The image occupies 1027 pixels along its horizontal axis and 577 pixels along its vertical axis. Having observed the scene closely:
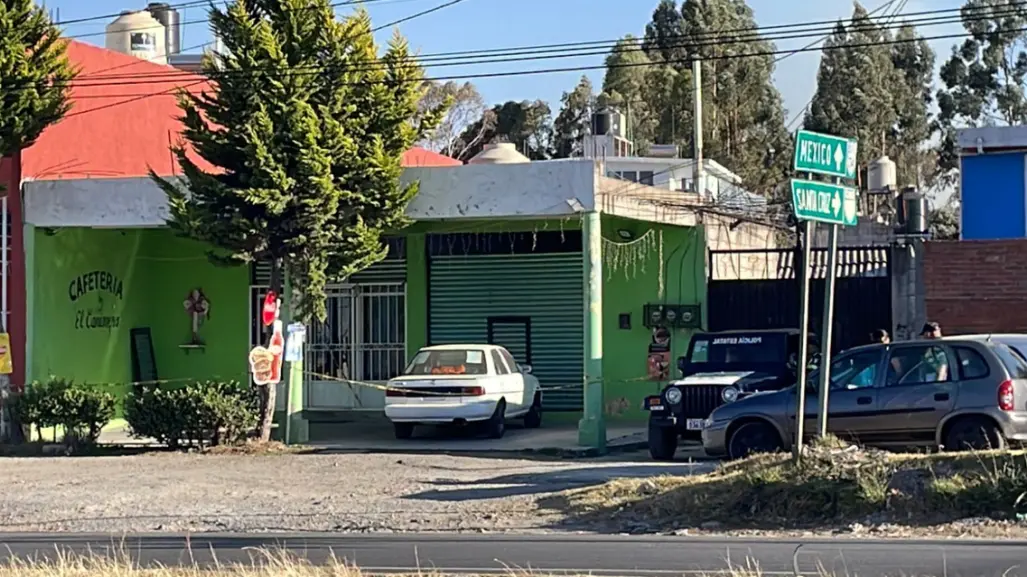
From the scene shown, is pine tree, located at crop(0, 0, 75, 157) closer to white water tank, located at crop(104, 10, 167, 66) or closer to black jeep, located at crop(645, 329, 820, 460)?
white water tank, located at crop(104, 10, 167, 66)

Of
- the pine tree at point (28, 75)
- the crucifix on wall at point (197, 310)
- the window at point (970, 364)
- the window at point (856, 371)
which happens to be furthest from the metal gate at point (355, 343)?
the window at point (970, 364)

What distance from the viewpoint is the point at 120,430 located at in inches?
999

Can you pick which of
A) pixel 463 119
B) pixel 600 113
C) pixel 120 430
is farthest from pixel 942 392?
pixel 463 119

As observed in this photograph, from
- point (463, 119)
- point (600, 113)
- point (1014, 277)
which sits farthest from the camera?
point (463, 119)

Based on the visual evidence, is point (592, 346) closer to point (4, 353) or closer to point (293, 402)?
point (293, 402)

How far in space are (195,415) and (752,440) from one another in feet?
28.3

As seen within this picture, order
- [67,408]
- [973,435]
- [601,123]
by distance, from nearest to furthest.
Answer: [973,435] < [67,408] < [601,123]

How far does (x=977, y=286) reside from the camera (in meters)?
22.5

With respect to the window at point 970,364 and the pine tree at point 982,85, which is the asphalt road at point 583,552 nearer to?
the window at point 970,364

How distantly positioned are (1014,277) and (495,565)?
14697 mm

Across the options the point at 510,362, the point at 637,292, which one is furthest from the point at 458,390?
the point at 637,292

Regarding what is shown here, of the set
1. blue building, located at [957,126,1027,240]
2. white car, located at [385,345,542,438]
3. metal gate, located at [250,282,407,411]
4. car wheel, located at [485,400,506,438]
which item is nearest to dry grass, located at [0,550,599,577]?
white car, located at [385,345,542,438]

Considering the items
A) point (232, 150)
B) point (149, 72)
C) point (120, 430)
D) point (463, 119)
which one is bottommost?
A: point (120, 430)

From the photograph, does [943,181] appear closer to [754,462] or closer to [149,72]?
[149,72]
